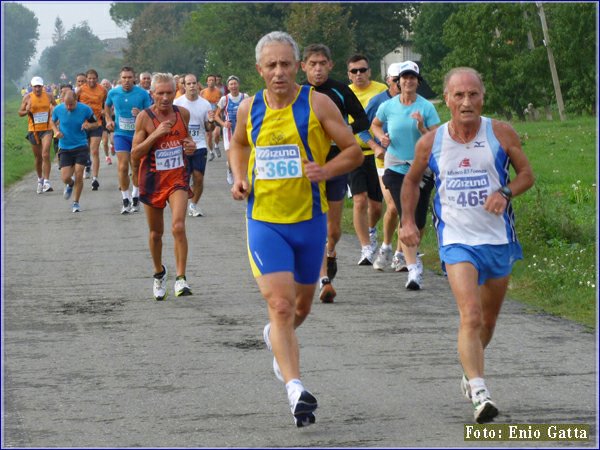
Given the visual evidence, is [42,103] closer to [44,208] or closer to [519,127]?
[44,208]

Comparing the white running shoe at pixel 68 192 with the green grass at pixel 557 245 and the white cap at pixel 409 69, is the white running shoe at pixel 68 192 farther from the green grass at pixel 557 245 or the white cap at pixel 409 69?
the white cap at pixel 409 69

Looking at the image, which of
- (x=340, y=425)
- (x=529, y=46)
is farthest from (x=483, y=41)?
(x=340, y=425)

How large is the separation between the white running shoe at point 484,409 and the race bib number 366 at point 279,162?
5.13 ft

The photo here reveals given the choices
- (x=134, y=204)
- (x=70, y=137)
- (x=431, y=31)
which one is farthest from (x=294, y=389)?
(x=431, y=31)

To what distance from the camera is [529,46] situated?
45719mm

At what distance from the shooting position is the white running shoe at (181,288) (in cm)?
1202

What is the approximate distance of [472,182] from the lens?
720 centimetres

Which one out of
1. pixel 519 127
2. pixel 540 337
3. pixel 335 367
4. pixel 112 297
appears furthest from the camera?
pixel 519 127

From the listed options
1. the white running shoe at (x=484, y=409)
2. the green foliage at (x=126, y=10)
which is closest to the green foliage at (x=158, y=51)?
the green foliage at (x=126, y=10)

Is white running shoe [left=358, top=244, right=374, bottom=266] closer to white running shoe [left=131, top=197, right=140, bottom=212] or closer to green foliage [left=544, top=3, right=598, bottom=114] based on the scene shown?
white running shoe [left=131, top=197, right=140, bottom=212]

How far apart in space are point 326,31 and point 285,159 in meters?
39.6

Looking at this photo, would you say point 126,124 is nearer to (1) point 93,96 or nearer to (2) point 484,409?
(1) point 93,96

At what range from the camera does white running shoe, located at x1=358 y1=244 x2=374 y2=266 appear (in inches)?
544

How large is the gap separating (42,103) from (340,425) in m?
19.0
